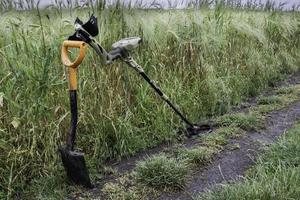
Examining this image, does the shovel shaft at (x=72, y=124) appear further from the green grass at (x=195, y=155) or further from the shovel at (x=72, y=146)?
Answer: the green grass at (x=195, y=155)

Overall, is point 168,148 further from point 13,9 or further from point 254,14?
point 254,14

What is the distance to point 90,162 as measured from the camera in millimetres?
4102

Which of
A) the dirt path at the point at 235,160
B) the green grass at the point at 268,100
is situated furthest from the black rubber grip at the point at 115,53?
the green grass at the point at 268,100

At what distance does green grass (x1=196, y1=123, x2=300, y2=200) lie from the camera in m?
3.05

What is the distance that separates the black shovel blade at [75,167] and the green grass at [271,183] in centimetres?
97

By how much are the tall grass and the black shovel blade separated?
145mm

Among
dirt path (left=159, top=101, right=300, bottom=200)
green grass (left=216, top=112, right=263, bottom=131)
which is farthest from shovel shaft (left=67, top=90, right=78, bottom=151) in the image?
green grass (left=216, top=112, right=263, bottom=131)

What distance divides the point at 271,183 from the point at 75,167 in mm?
1527

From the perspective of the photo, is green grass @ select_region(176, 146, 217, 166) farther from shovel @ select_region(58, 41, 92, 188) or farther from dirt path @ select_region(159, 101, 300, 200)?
shovel @ select_region(58, 41, 92, 188)

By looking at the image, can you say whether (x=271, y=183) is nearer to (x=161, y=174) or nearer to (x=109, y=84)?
(x=161, y=174)

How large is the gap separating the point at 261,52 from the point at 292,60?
1685 mm

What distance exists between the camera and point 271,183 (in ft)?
10.4

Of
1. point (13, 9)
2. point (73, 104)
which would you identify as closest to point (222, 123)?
point (73, 104)

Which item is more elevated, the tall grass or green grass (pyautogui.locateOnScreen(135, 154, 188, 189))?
the tall grass
